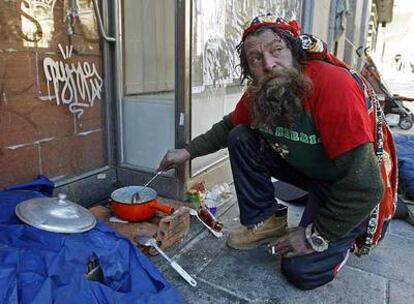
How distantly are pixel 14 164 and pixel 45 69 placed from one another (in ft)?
1.77

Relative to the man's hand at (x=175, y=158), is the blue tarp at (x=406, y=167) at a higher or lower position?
lower

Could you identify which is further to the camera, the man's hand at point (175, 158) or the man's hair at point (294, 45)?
the man's hand at point (175, 158)

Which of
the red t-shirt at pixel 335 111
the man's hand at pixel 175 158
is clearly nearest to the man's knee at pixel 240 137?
the man's hand at pixel 175 158

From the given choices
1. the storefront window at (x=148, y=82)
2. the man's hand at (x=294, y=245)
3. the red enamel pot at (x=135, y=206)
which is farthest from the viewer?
the storefront window at (x=148, y=82)

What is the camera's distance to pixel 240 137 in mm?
1894

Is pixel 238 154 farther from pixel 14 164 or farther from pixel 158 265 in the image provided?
pixel 14 164

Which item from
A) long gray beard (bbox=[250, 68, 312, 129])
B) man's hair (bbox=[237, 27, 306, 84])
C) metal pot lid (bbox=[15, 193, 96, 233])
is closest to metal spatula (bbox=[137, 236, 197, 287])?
metal pot lid (bbox=[15, 193, 96, 233])

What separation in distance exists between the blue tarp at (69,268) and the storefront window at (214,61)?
1.11m

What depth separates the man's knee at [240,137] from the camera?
1888 millimetres

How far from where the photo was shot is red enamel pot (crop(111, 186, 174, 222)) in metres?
1.98

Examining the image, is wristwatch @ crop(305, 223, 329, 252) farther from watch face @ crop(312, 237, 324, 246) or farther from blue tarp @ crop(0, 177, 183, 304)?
blue tarp @ crop(0, 177, 183, 304)

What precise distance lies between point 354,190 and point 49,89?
1.66 m

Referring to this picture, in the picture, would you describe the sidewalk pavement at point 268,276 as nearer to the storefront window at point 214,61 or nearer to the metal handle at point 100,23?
the storefront window at point 214,61

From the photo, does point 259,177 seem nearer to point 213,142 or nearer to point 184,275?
point 213,142
